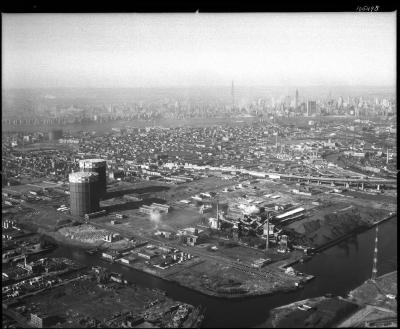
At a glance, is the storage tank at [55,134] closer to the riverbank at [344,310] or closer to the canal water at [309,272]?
the canal water at [309,272]

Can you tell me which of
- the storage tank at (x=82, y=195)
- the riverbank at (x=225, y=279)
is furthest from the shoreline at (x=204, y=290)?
the storage tank at (x=82, y=195)

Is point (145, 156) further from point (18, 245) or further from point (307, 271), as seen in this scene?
point (307, 271)

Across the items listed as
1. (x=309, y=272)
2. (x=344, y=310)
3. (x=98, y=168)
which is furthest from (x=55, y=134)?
(x=344, y=310)

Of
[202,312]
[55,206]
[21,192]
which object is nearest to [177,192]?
[55,206]

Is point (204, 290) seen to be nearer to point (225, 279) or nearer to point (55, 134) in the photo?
point (225, 279)

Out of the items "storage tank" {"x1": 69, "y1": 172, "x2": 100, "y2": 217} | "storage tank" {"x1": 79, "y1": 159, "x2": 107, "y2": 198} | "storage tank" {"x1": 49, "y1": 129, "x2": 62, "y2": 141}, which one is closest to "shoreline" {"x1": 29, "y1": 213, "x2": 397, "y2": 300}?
"storage tank" {"x1": 69, "y1": 172, "x2": 100, "y2": 217}
